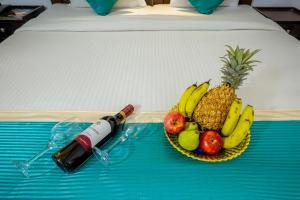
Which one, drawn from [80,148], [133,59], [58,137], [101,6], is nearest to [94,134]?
[80,148]

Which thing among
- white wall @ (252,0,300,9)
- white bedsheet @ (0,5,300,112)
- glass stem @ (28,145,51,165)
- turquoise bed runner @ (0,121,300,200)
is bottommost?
turquoise bed runner @ (0,121,300,200)

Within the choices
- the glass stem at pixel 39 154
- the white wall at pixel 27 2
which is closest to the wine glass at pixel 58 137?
the glass stem at pixel 39 154

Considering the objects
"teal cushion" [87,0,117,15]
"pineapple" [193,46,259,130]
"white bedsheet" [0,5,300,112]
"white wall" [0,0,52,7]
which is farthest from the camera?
"white wall" [0,0,52,7]

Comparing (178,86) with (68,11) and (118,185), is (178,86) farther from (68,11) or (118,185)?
(68,11)

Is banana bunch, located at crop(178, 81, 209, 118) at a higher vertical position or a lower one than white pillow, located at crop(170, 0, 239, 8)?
lower

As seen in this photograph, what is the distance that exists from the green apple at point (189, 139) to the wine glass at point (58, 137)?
434 mm

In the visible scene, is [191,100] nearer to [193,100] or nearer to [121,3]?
[193,100]

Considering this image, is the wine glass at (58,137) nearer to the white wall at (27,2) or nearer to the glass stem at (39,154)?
the glass stem at (39,154)

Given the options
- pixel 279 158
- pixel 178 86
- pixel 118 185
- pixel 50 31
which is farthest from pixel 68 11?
pixel 279 158

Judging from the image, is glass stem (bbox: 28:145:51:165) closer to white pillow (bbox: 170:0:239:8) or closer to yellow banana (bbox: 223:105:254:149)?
yellow banana (bbox: 223:105:254:149)

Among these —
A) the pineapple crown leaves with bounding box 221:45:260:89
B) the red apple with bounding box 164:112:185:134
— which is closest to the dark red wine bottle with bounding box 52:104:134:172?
the red apple with bounding box 164:112:185:134

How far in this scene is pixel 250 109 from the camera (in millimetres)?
792

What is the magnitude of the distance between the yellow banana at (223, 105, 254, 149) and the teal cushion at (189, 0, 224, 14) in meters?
1.64

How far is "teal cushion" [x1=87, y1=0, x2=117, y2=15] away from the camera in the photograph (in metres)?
2.09
